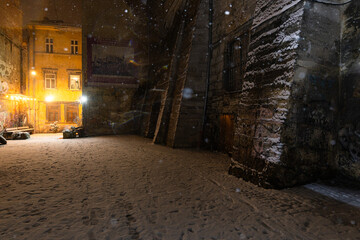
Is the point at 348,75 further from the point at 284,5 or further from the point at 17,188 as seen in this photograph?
the point at 17,188

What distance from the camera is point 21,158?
5.47 meters

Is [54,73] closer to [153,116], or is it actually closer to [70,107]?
[70,107]

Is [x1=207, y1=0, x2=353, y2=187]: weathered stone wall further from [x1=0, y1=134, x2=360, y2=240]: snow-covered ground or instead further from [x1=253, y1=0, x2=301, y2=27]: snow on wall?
[x1=0, y1=134, x2=360, y2=240]: snow-covered ground

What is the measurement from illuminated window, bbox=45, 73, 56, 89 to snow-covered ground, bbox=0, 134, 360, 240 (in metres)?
14.7

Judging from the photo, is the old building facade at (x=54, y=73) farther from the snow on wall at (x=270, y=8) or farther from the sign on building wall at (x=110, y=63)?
the snow on wall at (x=270, y=8)

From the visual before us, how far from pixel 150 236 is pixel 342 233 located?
195 cm

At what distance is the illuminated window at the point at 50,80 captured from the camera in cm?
1609

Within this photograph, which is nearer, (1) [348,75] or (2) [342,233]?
(2) [342,233]

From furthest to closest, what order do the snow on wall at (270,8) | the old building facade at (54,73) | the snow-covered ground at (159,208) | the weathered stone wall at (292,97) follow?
the old building facade at (54,73), the snow on wall at (270,8), the weathered stone wall at (292,97), the snow-covered ground at (159,208)

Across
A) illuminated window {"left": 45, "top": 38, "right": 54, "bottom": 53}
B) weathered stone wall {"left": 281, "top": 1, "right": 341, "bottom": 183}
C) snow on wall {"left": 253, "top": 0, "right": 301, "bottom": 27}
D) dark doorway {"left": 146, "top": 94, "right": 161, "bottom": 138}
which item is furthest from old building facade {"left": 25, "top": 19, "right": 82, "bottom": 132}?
weathered stone wall {"left": 281, "top": 1, "right": 341, "bottom": 183}

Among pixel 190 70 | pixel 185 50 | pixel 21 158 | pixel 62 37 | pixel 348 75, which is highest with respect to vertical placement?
pixel 62 37

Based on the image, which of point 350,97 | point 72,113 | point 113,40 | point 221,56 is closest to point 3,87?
point 72,113

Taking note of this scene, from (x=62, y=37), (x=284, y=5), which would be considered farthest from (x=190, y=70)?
(x=62, y=37)

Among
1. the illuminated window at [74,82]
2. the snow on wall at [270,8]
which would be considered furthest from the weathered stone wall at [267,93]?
the illuminated window at [74,82]
